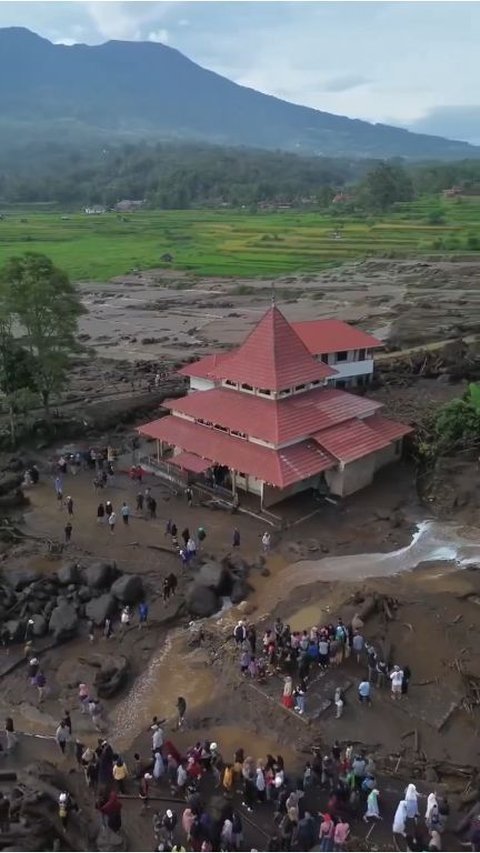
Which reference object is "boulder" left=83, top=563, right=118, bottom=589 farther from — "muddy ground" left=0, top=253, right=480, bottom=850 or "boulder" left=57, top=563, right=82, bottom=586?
"muddy ground" left=0, top=253, right=480, bottom=850

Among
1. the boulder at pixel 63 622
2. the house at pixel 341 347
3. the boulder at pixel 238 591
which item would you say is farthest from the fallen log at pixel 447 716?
the house at pixel 341 347

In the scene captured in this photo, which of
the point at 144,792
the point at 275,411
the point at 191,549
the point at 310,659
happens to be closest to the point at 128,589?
the point at 191,549

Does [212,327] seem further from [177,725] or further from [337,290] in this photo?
[177,725]

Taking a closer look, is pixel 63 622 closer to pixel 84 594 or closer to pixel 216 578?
pixel 84 594

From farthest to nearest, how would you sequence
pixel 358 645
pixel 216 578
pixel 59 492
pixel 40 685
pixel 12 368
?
pixel 12 368
pixel 59 492
pixel 216 578
pixel 40 685
pixel 358 645

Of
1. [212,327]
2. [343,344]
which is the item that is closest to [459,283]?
[212,327]
